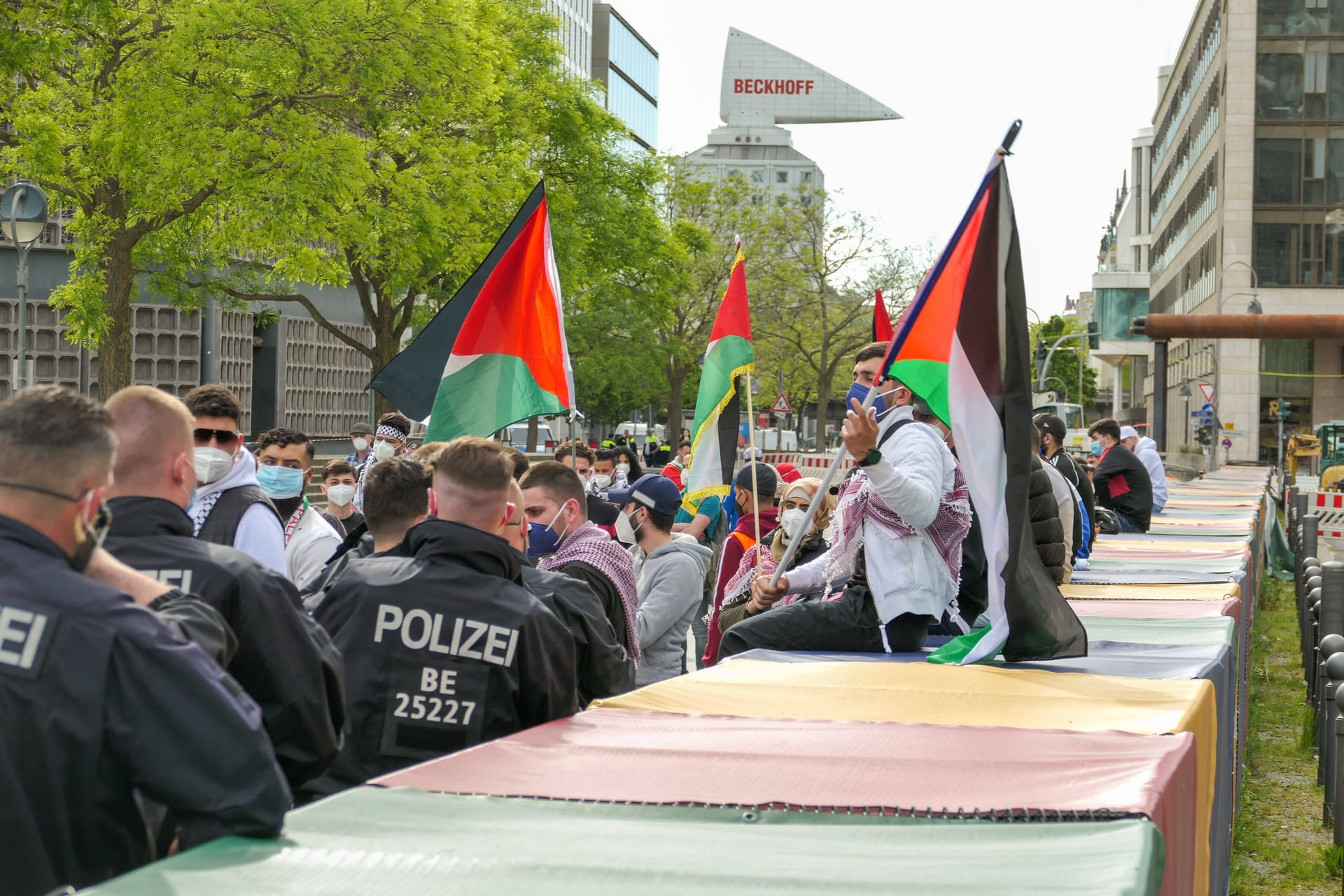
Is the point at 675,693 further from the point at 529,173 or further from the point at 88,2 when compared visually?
the point at 529,173

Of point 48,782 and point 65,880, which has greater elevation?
point 48,782

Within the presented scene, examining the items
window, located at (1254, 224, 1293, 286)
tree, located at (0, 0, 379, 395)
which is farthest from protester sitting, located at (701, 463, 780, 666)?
window, located at (1254, 224, 1293, 286)

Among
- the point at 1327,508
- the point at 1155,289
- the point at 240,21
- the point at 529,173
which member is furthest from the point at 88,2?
the point at 1155,289

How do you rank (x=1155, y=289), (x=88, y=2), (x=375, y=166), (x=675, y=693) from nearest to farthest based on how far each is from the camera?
(x=675, y=693), (x=88, y=2), (x=375, y=166), (x=1155, y=289)

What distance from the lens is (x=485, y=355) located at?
29.5 ft

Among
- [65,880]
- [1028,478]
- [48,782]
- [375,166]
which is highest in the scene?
[375,166]

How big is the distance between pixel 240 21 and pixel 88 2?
7.17ft

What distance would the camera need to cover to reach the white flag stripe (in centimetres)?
566

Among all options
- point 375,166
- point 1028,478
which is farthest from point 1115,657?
point 375,166

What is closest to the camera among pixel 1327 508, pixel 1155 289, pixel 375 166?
pixel 1327 508

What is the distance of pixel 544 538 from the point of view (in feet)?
22.7

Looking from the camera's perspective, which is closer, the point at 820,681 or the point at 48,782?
the point at 48,782

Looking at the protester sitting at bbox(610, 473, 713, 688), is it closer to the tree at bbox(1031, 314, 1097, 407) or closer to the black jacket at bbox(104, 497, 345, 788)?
the black jacket at bbox(104, 497, 345, 788)

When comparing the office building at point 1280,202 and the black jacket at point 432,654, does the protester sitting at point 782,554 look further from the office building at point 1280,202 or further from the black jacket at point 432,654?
the office building at point 1280,202
